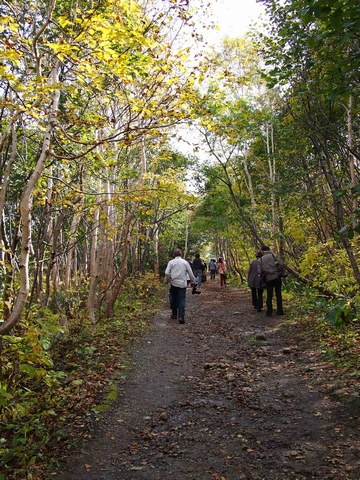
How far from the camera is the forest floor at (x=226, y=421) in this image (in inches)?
118

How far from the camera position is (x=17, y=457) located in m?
3.22

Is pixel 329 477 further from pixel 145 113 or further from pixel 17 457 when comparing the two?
pixel 145 113

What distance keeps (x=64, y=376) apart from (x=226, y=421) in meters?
2.24

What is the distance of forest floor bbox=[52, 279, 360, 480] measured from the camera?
299 cm

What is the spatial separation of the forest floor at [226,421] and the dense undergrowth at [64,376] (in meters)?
0.17

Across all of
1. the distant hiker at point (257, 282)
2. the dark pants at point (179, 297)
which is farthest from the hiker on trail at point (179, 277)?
the distant hiker at point (257, 282)

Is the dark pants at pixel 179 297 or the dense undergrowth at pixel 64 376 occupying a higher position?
the dark pants at pixel 179 297

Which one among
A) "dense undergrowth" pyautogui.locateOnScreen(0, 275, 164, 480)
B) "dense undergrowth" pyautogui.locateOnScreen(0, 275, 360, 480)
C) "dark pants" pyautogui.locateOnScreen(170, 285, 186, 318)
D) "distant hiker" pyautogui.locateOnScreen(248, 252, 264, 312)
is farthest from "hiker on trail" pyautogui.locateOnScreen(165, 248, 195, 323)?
"dense undergrowth" pyautogui.locateOnScreen(0, 275, 164, 480)

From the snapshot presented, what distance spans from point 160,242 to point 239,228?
9890 mm

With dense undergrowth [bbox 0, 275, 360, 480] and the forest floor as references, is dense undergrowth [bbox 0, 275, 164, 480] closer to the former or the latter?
dense undergrowth [bbox 0, 275, 360, 480]

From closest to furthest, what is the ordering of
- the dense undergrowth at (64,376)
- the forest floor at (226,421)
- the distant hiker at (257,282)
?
the forest floor at (226,421) → the dense undergrowth at (64,376) → the distant hiker at (257,282)

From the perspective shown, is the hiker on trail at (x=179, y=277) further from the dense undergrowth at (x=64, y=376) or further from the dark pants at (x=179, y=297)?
the dense undergrowth at (x=64, y=376)

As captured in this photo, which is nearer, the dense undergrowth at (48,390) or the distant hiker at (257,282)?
the dense undergrowth at (48,390)

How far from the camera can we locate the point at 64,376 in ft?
15.4
